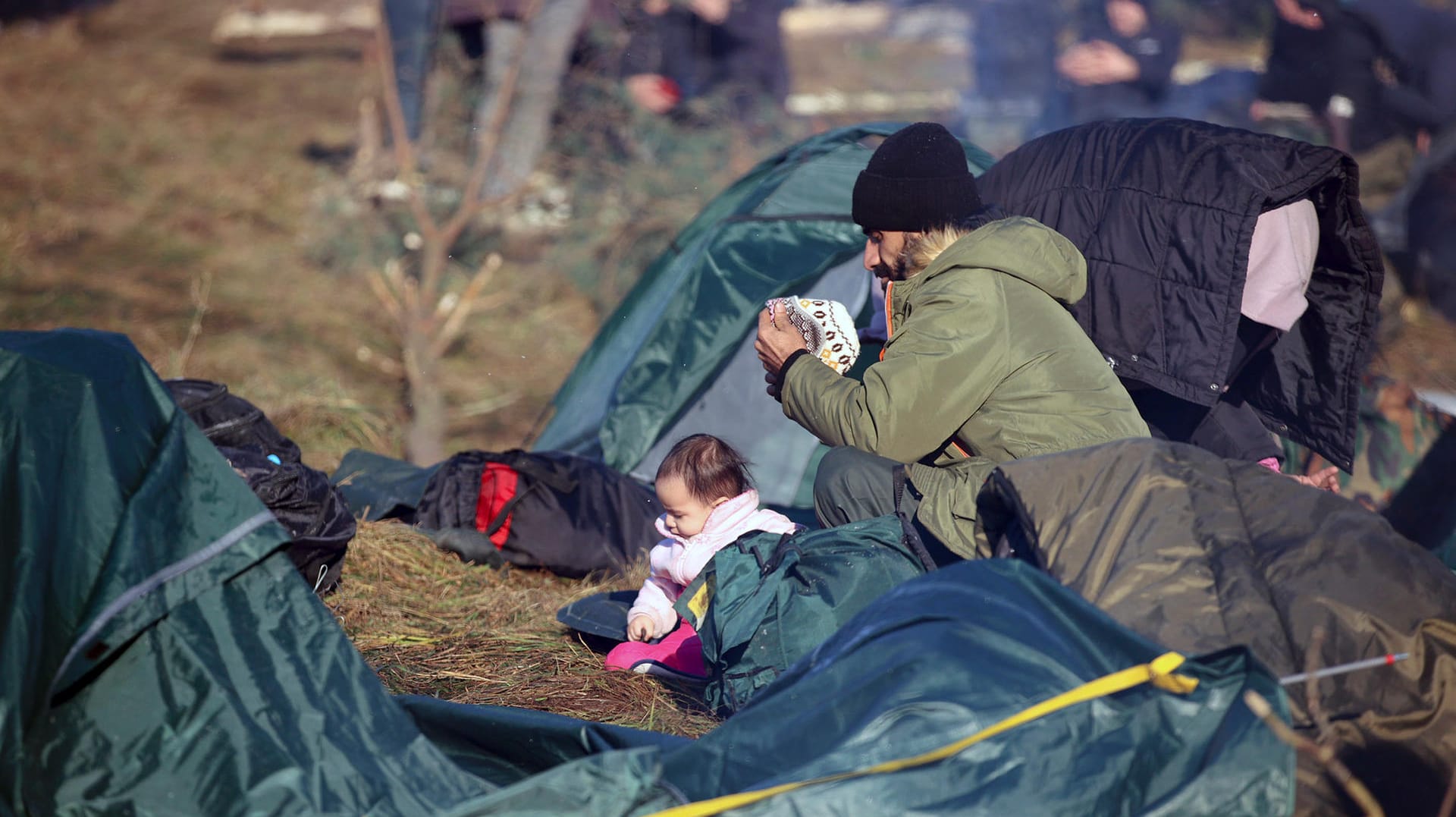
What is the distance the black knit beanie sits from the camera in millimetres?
2900

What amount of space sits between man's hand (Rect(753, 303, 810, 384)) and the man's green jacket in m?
0.09

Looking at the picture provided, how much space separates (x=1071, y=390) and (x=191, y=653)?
189 cm

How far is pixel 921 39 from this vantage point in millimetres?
12281

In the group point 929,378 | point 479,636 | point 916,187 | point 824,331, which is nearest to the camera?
point 929,378

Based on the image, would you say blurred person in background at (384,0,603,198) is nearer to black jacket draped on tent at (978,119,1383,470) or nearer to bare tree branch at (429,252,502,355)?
bare tree branch at (429,252,502,355)

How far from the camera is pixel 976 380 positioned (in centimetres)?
272

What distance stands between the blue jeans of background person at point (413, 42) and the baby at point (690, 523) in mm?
4708

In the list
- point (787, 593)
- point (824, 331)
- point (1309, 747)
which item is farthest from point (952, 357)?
point (1309, 747)

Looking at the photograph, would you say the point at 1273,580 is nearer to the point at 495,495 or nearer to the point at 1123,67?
the point at 495,495

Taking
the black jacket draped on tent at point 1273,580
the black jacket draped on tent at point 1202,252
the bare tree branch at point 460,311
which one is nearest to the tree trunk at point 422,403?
the bare tree branch at point 460,311

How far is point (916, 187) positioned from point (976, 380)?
50cm

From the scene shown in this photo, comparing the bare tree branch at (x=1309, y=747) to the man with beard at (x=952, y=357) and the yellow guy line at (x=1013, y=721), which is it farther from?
the man with beard at (x=952, y=357)

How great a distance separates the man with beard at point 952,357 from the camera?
8.87 ft

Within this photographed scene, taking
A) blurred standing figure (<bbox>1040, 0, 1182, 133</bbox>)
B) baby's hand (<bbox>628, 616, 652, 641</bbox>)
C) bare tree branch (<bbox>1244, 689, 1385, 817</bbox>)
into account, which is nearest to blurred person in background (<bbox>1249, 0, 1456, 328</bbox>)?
blurred standing figure (<bbox>1040, 0, 1182, 133</bbox>)
